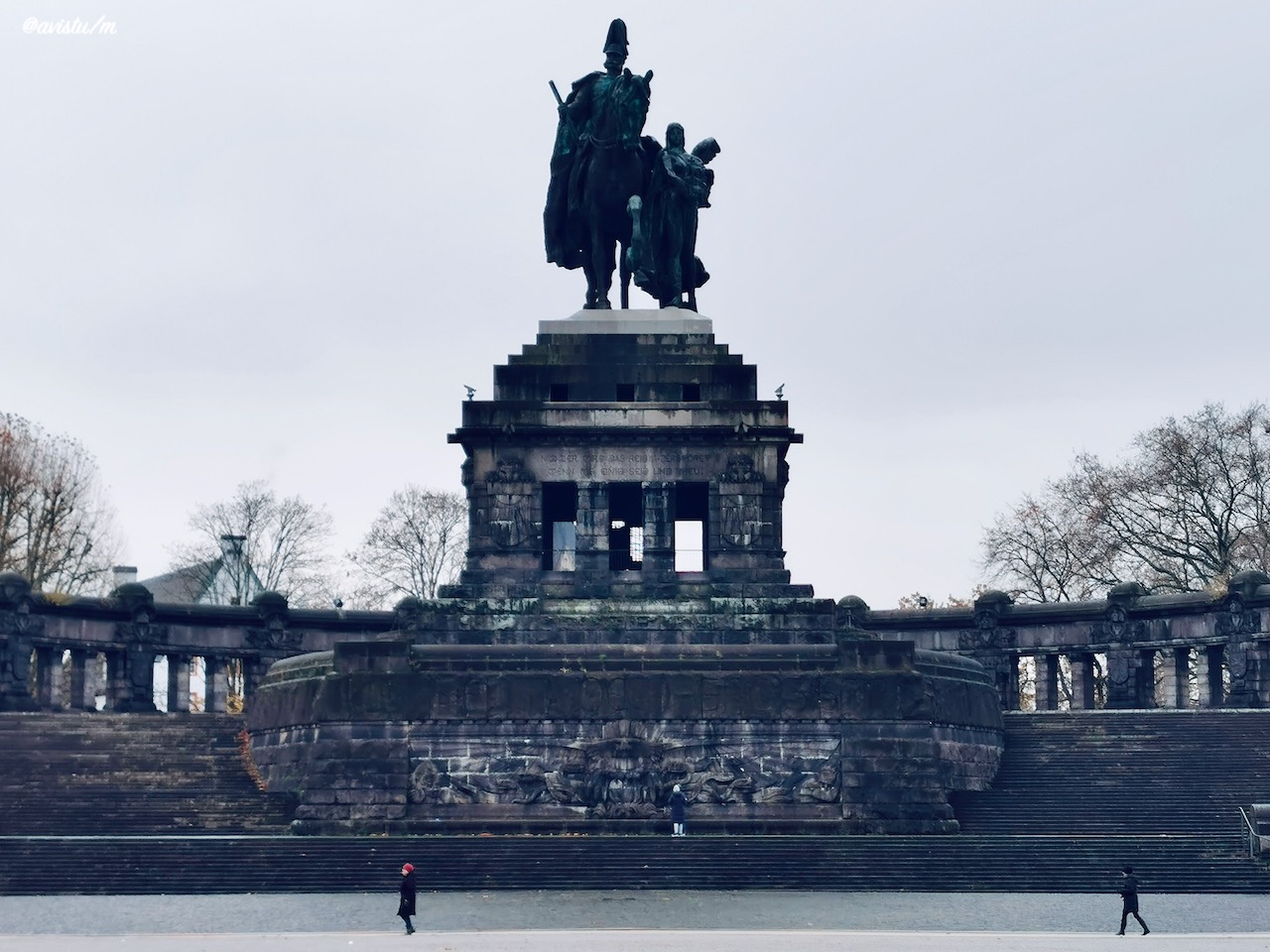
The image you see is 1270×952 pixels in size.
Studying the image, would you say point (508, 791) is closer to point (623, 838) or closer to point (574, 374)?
point (623, 838)

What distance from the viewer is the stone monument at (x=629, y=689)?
58.8 metres

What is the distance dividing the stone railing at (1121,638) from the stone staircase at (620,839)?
21.4 feet

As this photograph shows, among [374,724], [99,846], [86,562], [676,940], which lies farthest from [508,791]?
[86,562]

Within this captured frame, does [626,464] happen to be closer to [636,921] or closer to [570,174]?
[570,174]

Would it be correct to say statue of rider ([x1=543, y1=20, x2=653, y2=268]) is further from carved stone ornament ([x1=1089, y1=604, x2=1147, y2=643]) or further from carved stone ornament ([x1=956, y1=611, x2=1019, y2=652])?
carved stone ornament ([x1=1089, y1=604, x2=1147, y2=643])

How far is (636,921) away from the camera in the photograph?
1868 inches

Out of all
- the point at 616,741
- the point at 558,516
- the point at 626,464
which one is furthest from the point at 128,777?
the point at 626,464

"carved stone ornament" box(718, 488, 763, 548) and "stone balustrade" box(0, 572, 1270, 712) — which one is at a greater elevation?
"carved stone ornament" box(718, 488, 763, 548)

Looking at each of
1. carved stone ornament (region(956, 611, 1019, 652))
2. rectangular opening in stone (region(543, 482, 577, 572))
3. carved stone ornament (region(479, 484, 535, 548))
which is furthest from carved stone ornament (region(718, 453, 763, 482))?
carved stone ornament (region(956, 611, 1019, 652))

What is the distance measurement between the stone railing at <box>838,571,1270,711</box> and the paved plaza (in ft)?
59.6

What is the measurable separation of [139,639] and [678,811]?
20.3m

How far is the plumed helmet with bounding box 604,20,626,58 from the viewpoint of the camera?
2739 inches

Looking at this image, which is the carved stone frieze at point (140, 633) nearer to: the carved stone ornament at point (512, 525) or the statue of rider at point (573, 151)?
the carved stone ornament at point (512, 525)

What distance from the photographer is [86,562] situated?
298 feet
